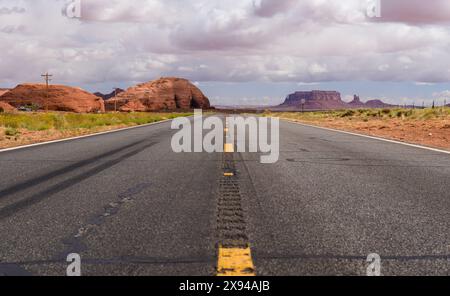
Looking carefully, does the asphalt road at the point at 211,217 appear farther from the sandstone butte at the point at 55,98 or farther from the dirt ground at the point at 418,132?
the sandstone butte at the point at 55,98

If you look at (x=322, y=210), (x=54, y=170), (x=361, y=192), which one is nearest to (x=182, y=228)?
(x=322, y=210)

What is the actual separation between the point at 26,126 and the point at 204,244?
23.2 metres

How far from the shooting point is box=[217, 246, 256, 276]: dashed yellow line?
121 inches

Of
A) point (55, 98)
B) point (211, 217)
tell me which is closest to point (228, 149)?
point (211, 217)

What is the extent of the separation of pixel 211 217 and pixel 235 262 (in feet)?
4.37

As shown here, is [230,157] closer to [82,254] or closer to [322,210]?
[322,210]

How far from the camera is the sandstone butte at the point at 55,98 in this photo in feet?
384

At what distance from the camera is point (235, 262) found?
3.27 meters

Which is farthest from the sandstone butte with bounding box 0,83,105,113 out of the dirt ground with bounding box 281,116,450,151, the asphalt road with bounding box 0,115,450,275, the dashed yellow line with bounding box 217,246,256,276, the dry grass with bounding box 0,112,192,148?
the dashed yellow line with bounding box 217,246,256,276

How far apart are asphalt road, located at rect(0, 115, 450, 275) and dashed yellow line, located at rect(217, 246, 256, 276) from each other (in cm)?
6

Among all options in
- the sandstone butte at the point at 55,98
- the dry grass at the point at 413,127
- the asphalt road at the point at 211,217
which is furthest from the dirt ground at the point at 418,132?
the sandstone butte at the point at 55,98

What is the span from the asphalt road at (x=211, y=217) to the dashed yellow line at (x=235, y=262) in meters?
0.06

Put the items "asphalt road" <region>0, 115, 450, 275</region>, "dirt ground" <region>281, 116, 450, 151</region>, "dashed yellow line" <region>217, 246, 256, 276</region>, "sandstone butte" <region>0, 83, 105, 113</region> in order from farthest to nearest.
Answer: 1. "sandstone butte" <region>0, 83, 105, 113</region>
2. "dirt ground" <region>281, 116, 450, 151</region>
3. "asphalt road" <region>0, 115, 450, 275</region>
4. "dashed yellow line" <region>217, 246, 256, 276</region>

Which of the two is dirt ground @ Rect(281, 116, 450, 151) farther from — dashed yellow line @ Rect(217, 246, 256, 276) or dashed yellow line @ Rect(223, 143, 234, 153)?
dashed yellow line @ Rect(217, 246, 256, 276)
